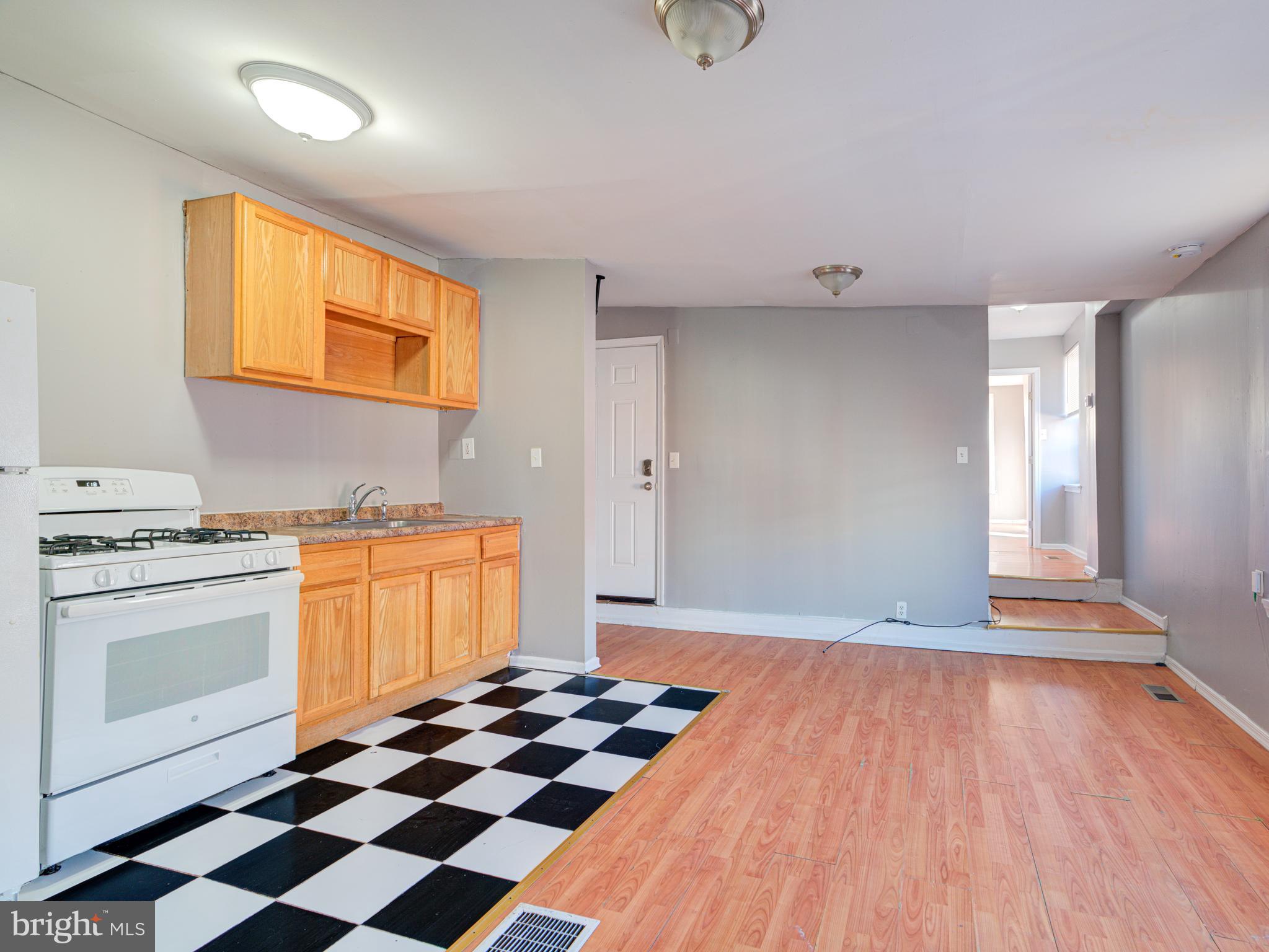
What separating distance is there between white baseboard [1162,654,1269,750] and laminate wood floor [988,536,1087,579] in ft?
4.09

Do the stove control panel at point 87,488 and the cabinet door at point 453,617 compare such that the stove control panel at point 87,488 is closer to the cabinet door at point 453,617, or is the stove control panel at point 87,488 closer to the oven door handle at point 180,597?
the oven door handle at point 180,597

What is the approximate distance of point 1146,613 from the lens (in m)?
4.83

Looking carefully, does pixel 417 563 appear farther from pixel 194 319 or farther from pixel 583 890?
pixel 583 890

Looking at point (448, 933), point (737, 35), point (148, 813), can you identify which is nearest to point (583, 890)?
point (448, 933)

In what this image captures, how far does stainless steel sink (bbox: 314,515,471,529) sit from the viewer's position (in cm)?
325

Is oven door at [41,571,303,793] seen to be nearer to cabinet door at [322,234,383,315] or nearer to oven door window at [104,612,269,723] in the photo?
oven door window at [104,612,269,723]

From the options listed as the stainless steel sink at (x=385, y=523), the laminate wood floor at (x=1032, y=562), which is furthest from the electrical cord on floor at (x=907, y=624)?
the stainless steel sink at (x=385, y=523)

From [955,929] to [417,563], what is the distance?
234 centimetres

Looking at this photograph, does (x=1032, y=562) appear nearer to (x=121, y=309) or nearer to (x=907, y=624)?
(x=907, y=624)

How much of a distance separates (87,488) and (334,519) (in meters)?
1.13

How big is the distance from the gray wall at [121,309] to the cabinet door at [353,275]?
27 centimetres

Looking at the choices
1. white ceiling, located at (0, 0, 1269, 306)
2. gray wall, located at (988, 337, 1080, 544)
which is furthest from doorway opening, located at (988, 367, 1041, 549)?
white ceiling, located at (0, 0, 1269, 306)

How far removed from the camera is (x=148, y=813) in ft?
6.73

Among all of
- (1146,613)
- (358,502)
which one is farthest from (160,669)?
(1146,613)
